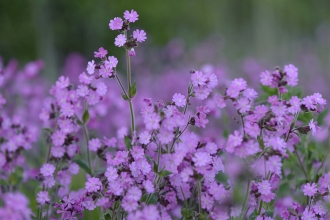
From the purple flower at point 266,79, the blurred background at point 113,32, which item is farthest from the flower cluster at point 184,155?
the blurred background at point 113,32

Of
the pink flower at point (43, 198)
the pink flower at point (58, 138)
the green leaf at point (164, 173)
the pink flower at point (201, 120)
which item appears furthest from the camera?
the pink flower at point (58, 138)

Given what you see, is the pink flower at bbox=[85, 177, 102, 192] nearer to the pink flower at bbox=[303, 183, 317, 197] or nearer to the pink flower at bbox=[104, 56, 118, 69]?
the pink flower at bbox=[104, 56, 118, 69]

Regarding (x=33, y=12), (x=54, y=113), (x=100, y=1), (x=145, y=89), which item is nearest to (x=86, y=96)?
(x=54, y=113)

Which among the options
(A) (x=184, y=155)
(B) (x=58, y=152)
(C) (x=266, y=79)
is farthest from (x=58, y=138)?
(C) (x=266, y=79)

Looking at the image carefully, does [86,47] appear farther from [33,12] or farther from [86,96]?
[86,96]

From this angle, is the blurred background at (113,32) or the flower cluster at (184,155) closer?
the flower cluster at (184,155)

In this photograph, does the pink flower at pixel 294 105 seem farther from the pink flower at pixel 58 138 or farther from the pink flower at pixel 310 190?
the pink flower at pixel 58 138

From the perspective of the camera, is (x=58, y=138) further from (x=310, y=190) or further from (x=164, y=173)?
Answer: (x=310, y=190)
